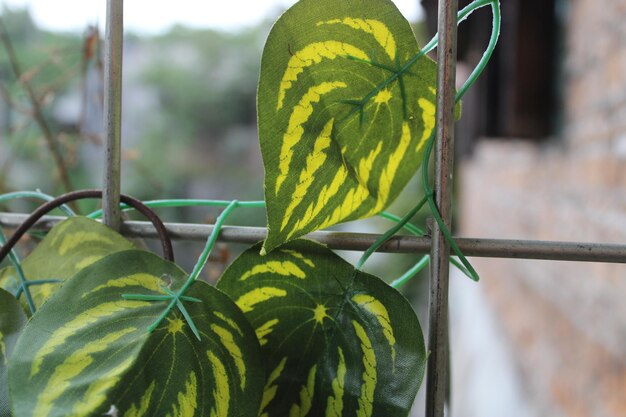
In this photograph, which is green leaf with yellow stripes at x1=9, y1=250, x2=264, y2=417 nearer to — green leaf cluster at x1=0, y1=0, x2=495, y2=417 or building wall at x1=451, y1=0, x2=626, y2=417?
green leaf cluster at x1=0, y1=0, x2=495, y2=417

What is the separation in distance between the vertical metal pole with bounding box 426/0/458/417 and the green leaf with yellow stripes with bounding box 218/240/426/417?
1cm

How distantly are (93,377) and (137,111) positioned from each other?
374 inches

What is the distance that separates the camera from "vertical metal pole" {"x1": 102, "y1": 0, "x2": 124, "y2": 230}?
0.69 feet

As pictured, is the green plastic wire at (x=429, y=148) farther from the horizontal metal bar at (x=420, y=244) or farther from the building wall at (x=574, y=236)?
the building wall at (x=574, y=236)

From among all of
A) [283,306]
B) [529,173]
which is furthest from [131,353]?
[529,173]

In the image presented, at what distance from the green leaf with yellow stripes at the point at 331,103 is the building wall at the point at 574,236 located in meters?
0.54

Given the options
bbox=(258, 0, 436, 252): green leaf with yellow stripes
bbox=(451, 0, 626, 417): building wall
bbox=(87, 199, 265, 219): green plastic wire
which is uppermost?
bbox=(258, 0, 436, 252): green leaf with yellow stripes

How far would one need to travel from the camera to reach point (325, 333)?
20 centimetres

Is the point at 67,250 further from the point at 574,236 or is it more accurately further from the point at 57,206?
the point at 574,236

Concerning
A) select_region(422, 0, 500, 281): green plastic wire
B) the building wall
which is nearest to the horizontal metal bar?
select_region(422, 0, 500, 281): green plastic wire

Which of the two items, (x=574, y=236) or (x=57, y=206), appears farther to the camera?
(x=574, y=236)

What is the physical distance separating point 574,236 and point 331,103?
0.81 metres

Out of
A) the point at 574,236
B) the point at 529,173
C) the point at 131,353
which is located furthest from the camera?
the point at 529,173

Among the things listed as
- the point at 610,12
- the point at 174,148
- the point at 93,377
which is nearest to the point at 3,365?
the point at 93,377
